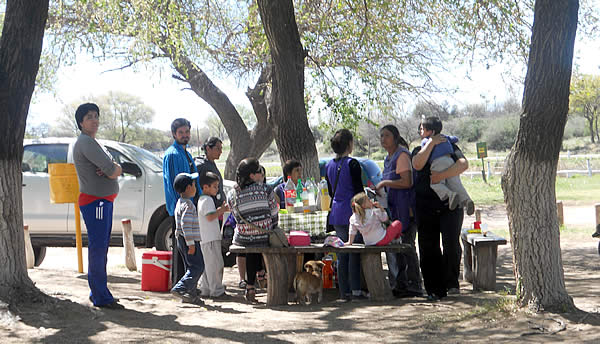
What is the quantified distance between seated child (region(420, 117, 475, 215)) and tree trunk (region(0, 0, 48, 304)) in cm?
383

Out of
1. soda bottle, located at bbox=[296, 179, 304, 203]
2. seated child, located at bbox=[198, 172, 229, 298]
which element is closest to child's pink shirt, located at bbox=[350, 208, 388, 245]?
soda bottle, located at bbox=[296, 179, 304, 203]

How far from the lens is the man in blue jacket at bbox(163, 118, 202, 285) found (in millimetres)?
7434

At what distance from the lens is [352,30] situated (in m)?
13.3

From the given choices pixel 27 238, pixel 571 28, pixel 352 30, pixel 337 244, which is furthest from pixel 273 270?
pixel 352 30

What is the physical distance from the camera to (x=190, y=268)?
7.13 meters

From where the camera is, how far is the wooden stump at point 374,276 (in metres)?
7.05

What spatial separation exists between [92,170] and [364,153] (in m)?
53.9

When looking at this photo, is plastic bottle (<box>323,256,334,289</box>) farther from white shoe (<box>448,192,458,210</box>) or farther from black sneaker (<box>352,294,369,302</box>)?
white shoe (<box>448,192,458,210</box>)

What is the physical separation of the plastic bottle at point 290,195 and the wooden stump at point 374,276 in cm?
108

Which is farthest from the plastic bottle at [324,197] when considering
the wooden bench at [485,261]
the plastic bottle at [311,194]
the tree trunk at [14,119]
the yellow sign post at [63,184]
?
the yellow sign post at [63,184]

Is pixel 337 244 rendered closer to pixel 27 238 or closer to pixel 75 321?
pixel 75 321

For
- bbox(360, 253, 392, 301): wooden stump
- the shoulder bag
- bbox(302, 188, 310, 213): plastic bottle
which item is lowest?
bbox(360, 253, 392, 301): wooden stump

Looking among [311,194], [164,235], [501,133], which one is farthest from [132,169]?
[501,133]

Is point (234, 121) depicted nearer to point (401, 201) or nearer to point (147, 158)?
point (147, 158)
